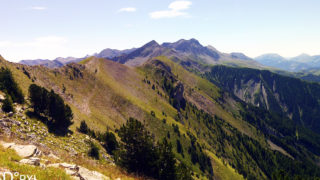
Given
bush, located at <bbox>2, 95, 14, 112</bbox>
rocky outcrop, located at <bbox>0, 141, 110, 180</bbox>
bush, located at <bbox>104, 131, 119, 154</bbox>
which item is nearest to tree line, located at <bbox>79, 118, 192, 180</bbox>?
bush, located at <bbox>104, 131, 119, 154</bbox>

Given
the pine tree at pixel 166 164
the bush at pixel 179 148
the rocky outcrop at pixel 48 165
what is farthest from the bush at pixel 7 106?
the bush at pixel 179 148

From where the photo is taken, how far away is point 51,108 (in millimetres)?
51562

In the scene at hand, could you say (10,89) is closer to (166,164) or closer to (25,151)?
(25,151)

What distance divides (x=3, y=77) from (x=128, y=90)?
436 ft

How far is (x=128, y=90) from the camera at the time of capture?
186 m

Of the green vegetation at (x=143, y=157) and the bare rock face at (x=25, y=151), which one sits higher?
the bare rock face at (x=25, y=151)

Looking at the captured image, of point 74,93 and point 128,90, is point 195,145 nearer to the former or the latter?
point 128,90

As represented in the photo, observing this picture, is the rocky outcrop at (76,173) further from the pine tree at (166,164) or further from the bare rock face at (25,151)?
the pine tree at (166,164)

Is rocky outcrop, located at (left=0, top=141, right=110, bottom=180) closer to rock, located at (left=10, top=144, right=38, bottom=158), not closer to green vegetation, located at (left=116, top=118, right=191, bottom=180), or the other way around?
rock, located at (left=10, top=144, right=38, bottom=158)

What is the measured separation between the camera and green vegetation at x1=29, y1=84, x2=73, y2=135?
4959cm

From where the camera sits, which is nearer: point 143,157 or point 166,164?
point 143,157

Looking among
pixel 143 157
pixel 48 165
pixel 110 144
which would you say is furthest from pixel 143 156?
pixel 110 144

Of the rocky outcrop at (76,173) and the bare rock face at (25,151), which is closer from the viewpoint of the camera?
the rocky outcrop at (76,173)

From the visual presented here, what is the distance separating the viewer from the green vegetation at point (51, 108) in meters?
49.6
